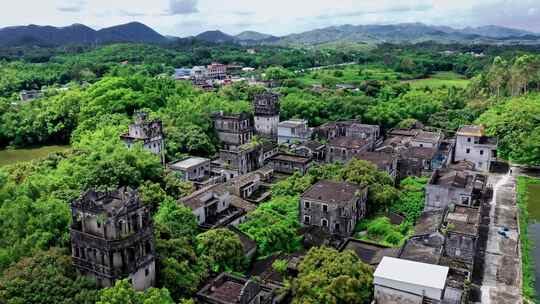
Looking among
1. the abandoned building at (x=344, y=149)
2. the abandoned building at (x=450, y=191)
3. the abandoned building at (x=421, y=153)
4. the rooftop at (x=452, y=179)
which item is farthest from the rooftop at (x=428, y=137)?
Answer: the abandoned building at (x=450, y=191)

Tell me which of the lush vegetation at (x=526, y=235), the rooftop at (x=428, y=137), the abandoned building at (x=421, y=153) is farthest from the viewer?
the rooftop at (x=428, y=137)

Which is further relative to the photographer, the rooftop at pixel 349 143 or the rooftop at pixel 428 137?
the rooftop at pixel 428 137

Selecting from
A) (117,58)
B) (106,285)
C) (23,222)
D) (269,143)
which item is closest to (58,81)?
(117,58)

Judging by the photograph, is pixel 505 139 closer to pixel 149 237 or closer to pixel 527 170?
pixel 527 170

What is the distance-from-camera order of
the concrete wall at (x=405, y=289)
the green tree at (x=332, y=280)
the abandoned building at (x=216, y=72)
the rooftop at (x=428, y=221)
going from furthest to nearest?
the abandoned building at (x=216, y=72), the rooftop at (x=428, y=221), the green tree at (x=332, y=280), the concrete wall at (x=405, y=289)

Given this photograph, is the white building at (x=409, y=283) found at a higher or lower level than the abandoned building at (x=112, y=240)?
lower

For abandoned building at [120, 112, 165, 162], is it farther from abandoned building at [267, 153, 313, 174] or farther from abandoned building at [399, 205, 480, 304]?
abandoned building at [399, 205, 480, 304]

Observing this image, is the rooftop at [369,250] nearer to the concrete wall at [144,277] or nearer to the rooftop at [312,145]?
the concrete wall at [144,277]
